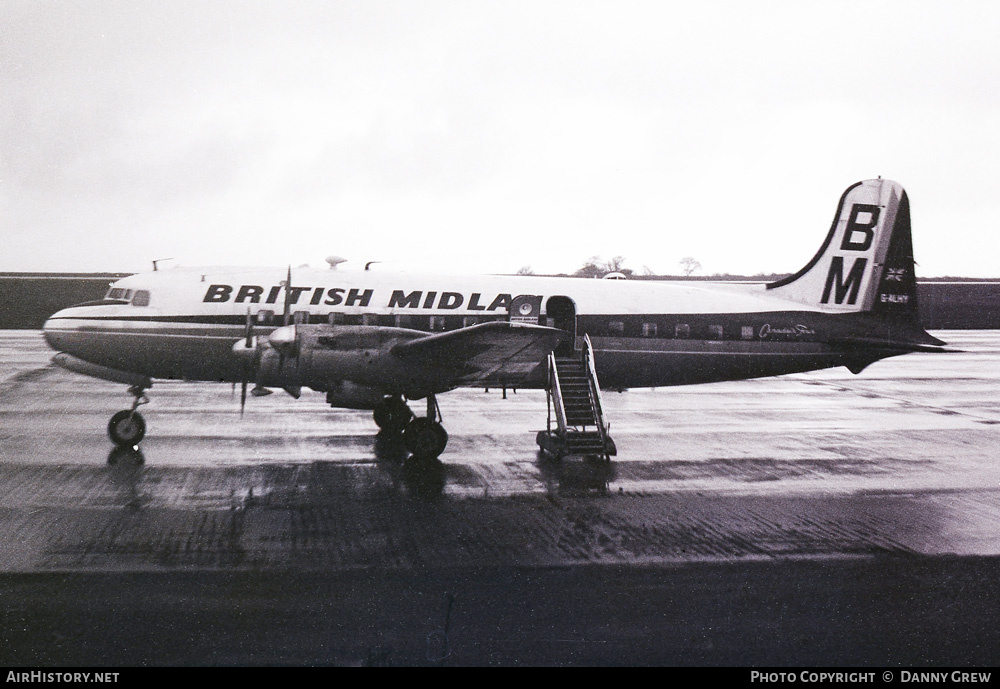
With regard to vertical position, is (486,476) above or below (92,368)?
below

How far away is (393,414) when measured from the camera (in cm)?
1823

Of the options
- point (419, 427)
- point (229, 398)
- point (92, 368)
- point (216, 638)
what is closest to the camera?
point (216, 638)

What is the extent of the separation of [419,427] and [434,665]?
8.79 m

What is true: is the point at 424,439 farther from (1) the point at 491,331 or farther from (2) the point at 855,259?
(2) the point at 855,259

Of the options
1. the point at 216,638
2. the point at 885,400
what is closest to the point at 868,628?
the point at 216,638

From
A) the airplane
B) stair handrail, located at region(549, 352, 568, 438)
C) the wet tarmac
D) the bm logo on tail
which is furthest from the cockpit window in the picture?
the bm logo on tail

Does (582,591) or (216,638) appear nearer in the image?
(216,638)

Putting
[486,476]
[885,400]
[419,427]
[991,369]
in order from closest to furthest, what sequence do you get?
1. [486,476]
2. [419,427]
3. [885,400]
4. [991,369]

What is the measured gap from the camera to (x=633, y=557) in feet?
33.9

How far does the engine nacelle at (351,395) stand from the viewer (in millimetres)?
16047

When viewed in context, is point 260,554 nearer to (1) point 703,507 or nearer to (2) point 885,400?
(1) point 703,507
